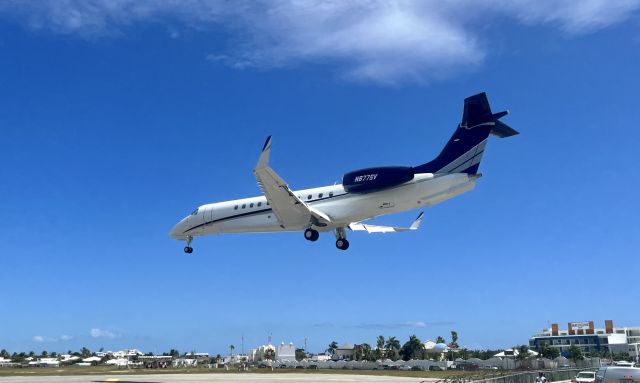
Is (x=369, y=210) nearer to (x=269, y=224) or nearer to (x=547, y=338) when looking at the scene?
(x=269, y=224)

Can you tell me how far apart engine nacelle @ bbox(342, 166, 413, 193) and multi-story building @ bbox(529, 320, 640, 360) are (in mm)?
120041

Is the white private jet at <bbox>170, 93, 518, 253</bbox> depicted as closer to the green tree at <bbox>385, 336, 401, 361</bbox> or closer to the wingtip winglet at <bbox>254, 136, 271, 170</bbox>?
the wingtip winglet at <bbox>254, 136, 271, 170</bbox>

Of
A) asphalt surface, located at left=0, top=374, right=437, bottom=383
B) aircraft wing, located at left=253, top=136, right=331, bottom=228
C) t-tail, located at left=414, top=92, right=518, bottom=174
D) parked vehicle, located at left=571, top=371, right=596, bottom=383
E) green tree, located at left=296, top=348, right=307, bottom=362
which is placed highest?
t-tail, located at left=414, top=92, right=518, bottom=174

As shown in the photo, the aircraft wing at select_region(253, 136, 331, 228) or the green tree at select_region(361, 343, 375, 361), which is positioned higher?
the aircraft wing at select_region(253, 136, 331, 228)

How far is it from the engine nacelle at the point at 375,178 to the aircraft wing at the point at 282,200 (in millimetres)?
2788

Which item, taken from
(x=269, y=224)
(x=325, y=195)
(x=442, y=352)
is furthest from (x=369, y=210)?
(x=442, y=352)

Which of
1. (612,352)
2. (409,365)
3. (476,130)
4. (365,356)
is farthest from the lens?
(612,352)

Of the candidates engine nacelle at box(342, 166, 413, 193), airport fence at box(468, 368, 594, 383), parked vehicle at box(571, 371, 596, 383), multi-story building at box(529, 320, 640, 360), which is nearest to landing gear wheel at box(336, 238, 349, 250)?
engine nacelle at box(342, 166, 413, 193)

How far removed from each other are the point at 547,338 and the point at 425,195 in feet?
446

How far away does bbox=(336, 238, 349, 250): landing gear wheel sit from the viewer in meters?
38.1

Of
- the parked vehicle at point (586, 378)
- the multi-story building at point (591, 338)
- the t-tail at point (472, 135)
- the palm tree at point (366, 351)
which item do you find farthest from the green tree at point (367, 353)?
the t-tail at point (472, 135)

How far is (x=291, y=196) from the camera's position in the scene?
33688 millimetres

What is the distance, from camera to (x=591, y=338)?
479ft

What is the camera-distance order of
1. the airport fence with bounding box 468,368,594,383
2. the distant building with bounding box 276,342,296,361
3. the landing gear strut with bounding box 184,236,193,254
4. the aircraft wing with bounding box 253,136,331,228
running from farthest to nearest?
the distant building with bounding box 276,342,296,361
the landing gear strut with bounding box 184,236,193,254
the aircraft wing with bounding box 253,136,331,228
the airport fence with bounding box 468,368,594,383
